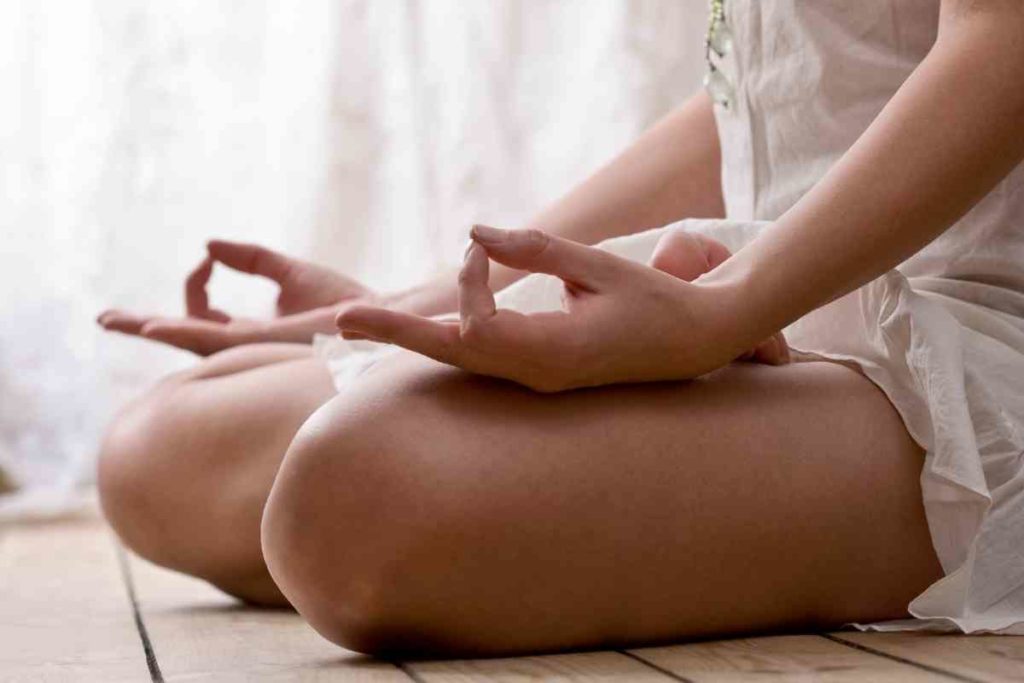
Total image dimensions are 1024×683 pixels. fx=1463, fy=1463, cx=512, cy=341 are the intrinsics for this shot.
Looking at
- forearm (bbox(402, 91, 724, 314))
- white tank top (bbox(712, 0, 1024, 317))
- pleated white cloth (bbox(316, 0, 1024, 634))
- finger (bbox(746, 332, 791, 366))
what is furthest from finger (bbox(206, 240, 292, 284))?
finger (bbox(746, 332, 791, 366))

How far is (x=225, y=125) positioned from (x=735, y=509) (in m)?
1.19

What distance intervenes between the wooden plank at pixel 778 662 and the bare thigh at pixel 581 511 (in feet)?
0.04

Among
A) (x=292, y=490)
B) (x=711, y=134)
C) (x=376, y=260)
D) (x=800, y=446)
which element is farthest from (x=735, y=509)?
(x=376, y=260)

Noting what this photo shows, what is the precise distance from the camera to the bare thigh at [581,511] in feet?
2.14

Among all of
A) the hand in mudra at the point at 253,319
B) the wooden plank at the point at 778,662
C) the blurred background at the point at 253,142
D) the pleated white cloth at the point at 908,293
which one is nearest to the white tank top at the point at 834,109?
the pleated white cloth at the point at 908,293

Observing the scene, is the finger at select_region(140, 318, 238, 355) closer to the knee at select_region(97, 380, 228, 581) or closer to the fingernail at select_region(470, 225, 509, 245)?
the knee at select_region(97, 380, 228, 581)

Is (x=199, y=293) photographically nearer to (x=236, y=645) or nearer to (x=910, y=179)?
(x=236, y=645)

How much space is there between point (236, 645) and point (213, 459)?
162mm

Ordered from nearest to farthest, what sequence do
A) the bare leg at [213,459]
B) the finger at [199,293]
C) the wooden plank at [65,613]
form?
1. the wooden plank at [65,613]
2. the bare leg at [213,459]
3. the finger at [199,293]

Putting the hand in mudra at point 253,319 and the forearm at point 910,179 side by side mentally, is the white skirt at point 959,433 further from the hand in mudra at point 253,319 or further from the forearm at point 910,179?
the hand in mudra at point 253,319

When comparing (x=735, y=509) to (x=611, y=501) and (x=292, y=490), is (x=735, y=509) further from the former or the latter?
(x=292, y=490)

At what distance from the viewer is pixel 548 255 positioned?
631 millimetres

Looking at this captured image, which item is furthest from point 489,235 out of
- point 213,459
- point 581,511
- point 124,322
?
point 124,322

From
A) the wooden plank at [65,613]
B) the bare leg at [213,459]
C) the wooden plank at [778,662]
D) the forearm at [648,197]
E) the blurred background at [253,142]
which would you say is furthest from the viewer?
the blurred background at [253,142]
